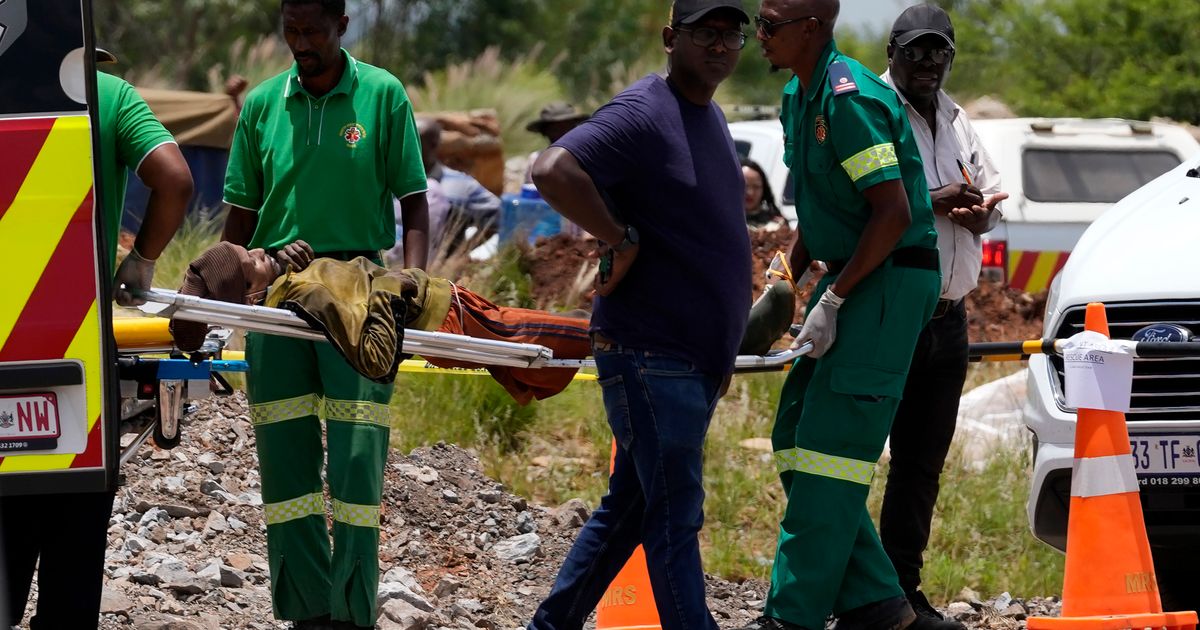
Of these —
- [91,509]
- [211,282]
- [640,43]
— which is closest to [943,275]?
[211,282]

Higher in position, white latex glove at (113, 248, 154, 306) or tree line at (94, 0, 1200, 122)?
tree line at (94, 0, 1200, 122)

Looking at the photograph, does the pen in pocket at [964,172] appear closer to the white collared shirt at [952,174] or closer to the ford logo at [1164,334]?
the white collared shirt at [952,174]

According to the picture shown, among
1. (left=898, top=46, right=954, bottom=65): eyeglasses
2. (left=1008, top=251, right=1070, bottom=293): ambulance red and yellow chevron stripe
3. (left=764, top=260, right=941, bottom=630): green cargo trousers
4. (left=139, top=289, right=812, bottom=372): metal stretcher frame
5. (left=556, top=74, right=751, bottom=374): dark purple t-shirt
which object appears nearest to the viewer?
(left=139, top=289, right=812, bottom=372): metal stretcher frame

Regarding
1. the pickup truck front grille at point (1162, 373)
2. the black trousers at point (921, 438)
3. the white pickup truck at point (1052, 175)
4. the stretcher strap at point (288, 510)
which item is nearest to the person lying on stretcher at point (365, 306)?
the stretcher strap at point (288, 510)

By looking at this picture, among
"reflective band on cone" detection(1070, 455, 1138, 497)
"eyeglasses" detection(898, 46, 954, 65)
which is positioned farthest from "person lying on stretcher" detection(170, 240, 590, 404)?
"reflective band on cone" detection(1070, 455, 1138, 497)

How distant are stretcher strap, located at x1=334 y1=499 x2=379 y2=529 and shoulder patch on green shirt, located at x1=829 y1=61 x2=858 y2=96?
1861mm

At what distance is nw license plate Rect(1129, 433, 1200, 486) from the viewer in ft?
17.4

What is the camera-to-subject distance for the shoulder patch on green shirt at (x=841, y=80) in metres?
4.79

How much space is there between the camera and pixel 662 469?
4.55 metres

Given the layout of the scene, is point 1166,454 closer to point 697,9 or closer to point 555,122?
point 697,9

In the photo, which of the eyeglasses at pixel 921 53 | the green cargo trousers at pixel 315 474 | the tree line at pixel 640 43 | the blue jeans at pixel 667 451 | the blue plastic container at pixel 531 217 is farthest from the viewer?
the tree line at pixel 640 43

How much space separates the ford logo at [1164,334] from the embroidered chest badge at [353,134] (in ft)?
8.52

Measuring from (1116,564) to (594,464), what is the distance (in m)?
3.59

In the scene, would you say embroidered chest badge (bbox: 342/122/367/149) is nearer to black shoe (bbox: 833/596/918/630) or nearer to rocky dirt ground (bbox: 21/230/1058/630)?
rocky dirt ground (bbox: 21/230/1058/630)
